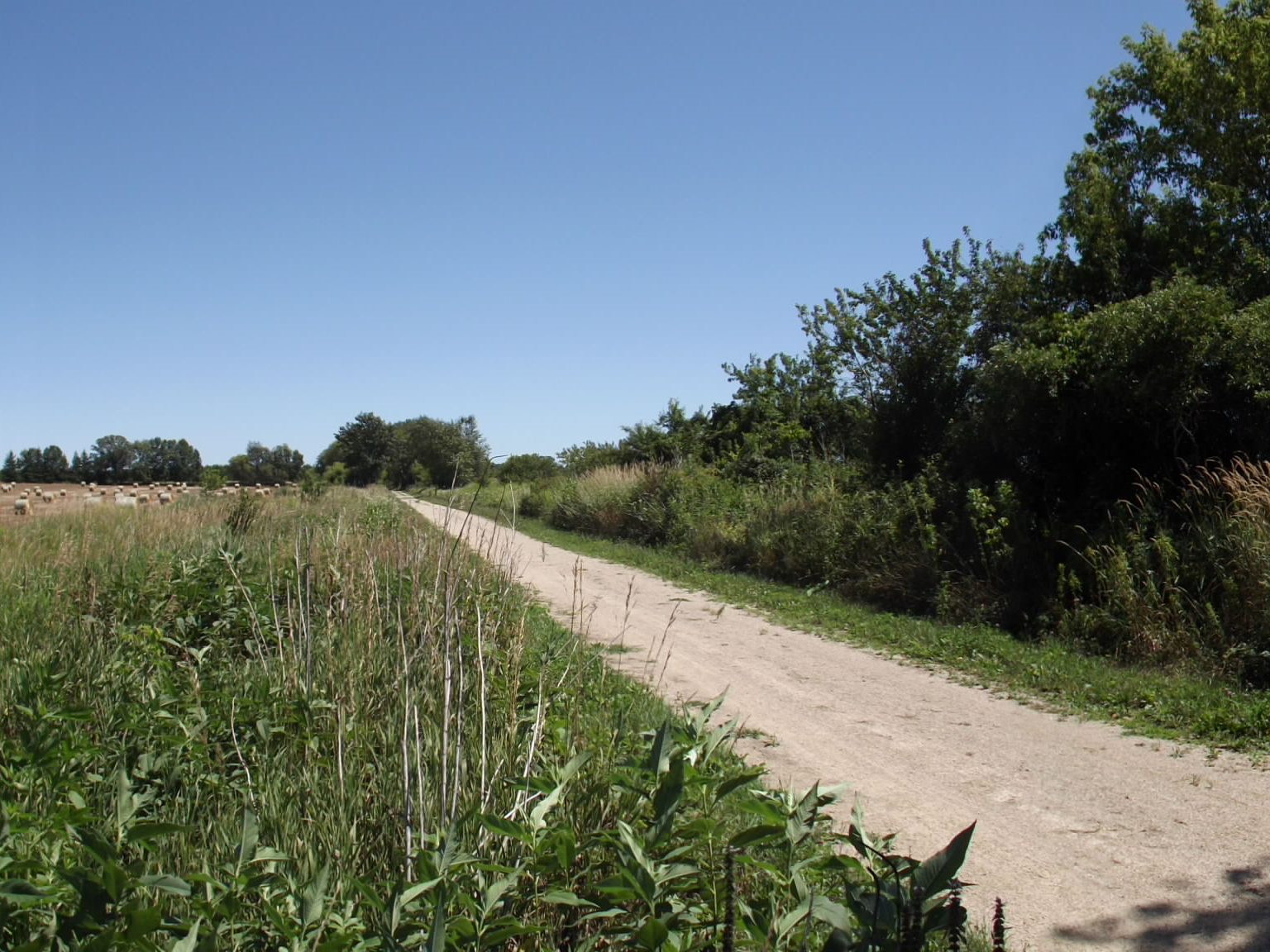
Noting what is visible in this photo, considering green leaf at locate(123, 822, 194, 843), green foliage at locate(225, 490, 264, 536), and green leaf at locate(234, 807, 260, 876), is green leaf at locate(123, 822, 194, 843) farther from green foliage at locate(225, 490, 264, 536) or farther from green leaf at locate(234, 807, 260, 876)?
green foliage at locate(225, 490, 264, 536)

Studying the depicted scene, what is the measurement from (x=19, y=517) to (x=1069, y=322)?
1772 centimetres

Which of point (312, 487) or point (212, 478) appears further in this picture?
point (212, 478)

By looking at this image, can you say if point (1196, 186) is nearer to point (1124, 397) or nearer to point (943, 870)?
point (1124, 397)

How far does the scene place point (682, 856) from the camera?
124 inches

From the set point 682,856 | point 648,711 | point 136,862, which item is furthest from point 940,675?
point 136,862

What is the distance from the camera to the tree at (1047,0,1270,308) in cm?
1325

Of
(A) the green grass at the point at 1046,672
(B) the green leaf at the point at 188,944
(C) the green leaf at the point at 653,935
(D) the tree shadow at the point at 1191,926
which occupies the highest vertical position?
(B) the green leaf at the point at 188,944

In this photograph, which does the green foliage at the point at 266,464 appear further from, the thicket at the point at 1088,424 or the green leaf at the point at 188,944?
the green leaf at the point at 188,944

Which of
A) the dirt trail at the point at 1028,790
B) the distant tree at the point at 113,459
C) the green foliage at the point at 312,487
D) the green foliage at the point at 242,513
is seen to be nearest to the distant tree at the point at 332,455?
the distant tree at the point at 113,459

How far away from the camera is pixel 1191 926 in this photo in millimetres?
3736

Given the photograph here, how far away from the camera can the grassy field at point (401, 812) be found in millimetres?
2479

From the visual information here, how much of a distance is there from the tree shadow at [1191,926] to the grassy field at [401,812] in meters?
0.60

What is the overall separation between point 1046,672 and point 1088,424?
3635mm

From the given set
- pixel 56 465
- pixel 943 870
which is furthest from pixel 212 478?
pixel 56 465
